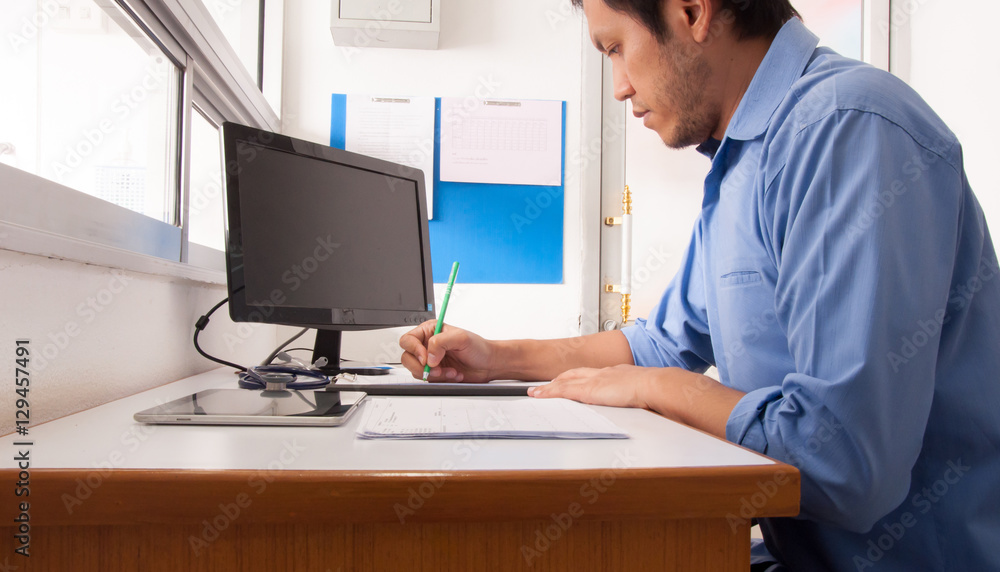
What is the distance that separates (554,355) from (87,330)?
0.74 m

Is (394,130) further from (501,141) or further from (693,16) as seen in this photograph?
(693,16)

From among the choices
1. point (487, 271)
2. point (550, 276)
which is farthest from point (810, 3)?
point (487, 271)

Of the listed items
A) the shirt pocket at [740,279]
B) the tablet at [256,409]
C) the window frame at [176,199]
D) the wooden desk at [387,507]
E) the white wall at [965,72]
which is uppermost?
the white wall at [965,72]

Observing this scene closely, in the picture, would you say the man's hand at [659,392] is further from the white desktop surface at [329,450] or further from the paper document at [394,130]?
the paper document at [394,130]

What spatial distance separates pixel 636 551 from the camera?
42cm

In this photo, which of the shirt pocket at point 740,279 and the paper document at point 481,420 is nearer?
the paper document at point 481,420

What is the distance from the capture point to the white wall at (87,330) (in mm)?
585

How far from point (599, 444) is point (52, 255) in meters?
0.60

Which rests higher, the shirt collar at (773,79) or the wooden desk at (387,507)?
the shirt collar at (773,79)

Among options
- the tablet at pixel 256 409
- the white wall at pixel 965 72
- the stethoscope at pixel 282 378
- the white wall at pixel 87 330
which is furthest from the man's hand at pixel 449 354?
the white wall at pixel 965 72

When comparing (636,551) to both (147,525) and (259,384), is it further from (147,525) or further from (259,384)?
(259,384)

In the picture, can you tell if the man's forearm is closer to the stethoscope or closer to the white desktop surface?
the stethoscope

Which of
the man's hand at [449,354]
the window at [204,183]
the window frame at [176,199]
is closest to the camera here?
the window frame at [176,199]

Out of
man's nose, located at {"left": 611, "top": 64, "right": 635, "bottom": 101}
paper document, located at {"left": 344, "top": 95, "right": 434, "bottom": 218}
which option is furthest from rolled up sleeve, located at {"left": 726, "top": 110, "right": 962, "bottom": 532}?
paper document, located at {"left": 344, "top": 95, "right": 434, "bottom": 218}
